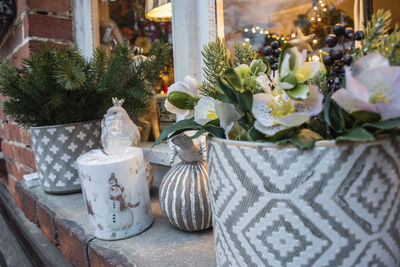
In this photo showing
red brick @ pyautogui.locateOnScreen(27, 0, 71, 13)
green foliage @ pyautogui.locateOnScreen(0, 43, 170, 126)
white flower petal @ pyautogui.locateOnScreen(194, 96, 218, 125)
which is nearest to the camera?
white flower petal @ pyautogui.locateOnScreen(194, 96, 218, 125)

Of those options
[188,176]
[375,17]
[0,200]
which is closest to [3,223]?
[0,200]

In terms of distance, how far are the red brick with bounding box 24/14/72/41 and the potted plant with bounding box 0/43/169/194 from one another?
0.29 metres

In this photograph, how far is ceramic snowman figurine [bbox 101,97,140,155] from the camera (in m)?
0.55

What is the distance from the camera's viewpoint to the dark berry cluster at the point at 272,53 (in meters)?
0.33

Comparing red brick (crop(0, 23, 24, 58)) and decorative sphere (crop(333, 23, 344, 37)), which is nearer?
decorative sphere (crop(333, 23, 344, 37))

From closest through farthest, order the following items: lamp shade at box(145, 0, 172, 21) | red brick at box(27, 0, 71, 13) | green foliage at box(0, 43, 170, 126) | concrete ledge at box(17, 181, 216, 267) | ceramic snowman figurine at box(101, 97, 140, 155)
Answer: concrete ledge at box(17, 181, 216, 267)
ceramic snowman figurine at box(101, 97, 140, 155)
green foliage at box(0, 43, 170, 126)
lamp shade at box(145, 0, 172, 21)
red brick at box(27, 0, 71, 13)

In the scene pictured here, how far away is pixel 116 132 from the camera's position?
0.55 metres

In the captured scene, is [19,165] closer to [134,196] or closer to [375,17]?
[134,196]

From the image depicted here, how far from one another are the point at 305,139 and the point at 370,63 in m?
0.08

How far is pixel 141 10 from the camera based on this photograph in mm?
934

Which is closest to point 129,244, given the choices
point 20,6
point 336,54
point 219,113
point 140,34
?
point 219,113

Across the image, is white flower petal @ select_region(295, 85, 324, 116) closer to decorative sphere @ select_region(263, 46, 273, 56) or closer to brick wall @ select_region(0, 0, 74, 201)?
decorative sphere @ select_region(263, 46, 273, 56)

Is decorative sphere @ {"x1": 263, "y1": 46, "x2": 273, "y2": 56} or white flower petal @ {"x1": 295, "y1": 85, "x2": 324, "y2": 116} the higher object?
decorative sphere @ {"x1": 263, "y1": 46, "x2": 273, "y2": 56}

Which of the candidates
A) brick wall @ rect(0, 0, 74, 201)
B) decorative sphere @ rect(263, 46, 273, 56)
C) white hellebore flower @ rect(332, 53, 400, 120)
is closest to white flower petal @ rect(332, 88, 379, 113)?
white hellebore flower @ rect(332, 53, 400, 120)
